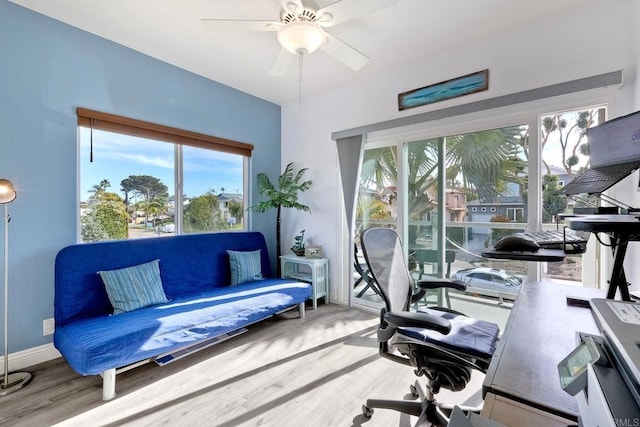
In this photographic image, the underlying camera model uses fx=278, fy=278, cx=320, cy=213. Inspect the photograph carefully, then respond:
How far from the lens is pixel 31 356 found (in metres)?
2.10

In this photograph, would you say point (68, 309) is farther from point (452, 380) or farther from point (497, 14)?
point (497, 14)

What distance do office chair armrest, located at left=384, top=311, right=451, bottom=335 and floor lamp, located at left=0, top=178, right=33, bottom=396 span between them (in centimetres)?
247

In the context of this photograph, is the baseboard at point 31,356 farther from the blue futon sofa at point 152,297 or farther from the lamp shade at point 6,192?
the lamp shade at point 6,192

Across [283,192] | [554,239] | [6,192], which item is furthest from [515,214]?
[6,192]

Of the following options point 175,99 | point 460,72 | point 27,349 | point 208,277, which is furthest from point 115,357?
point 460,72

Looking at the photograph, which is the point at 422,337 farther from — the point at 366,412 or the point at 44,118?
Answer: the point at 44,118

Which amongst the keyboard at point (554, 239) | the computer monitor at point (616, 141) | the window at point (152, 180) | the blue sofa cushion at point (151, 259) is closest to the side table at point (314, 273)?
the blue sofa cushion at point (151, 259)

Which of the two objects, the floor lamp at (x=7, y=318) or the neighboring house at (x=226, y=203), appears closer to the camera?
the floor lamp at (x=7, y=318)

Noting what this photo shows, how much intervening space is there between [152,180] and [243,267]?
1.29 metres

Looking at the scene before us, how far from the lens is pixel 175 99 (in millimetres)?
2889

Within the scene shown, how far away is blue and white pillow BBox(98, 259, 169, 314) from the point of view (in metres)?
2.18

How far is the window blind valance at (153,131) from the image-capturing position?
2365 millimetres

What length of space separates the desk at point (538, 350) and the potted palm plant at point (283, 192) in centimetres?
257

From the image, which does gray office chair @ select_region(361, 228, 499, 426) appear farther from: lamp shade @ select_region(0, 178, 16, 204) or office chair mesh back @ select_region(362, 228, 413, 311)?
lamp shade @ select_region(0, 178, 16, 204)
